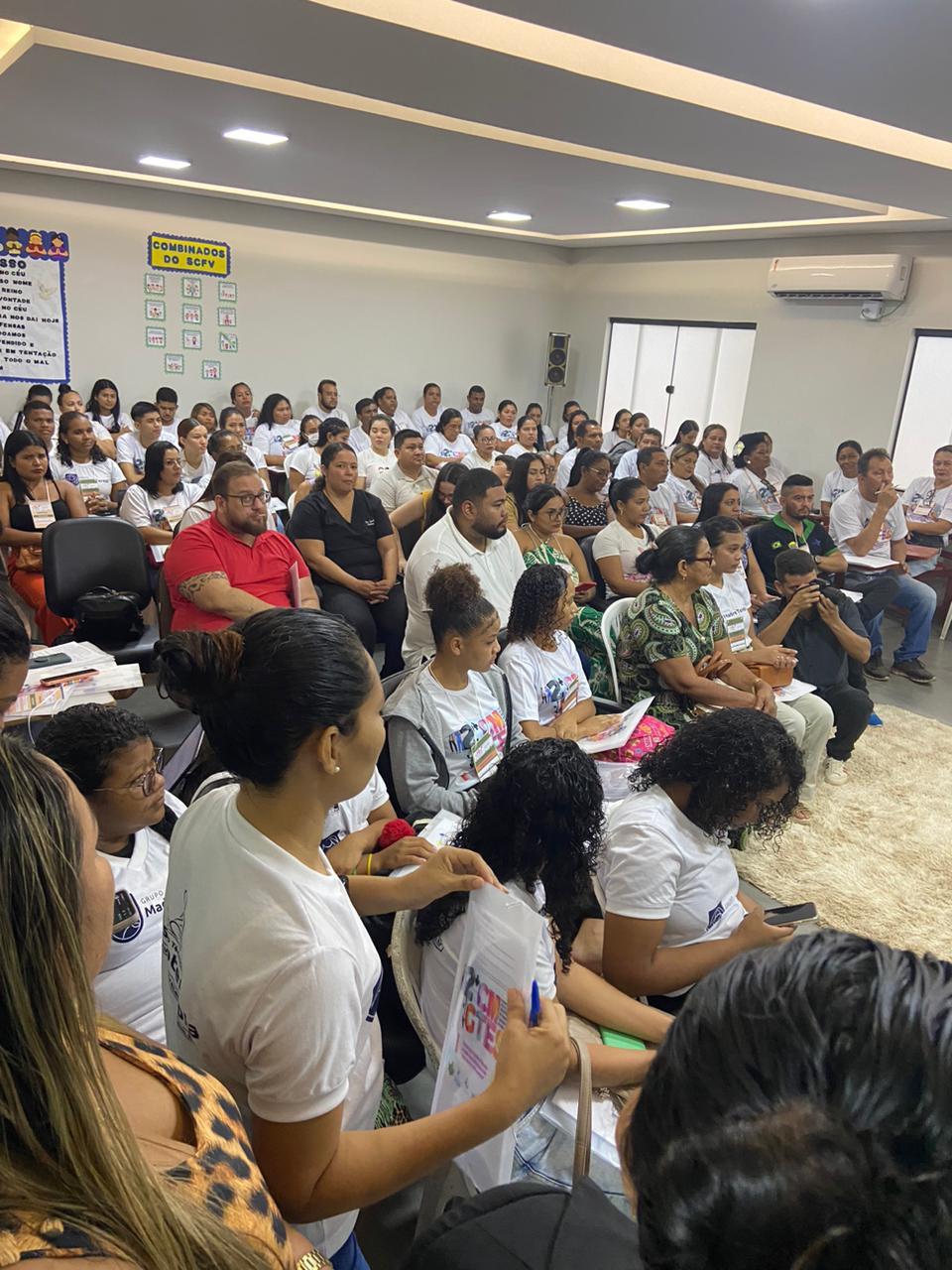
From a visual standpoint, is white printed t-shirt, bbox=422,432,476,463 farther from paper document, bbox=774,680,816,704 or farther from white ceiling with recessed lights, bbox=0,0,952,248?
paper document, bbox=774,680,816,704

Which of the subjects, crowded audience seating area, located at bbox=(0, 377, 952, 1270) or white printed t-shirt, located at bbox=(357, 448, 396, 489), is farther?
white printed t-shirt, located at bbox=(357, 448, 396, 489)

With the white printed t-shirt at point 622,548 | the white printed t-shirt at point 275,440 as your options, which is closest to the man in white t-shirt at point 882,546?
the white printed t-shirt at point 622,548

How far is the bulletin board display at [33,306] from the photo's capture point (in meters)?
7.90

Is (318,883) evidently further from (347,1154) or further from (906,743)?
(906,743)

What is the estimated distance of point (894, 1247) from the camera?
0.44 m

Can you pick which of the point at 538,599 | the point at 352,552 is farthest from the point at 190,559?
the point at 538,599

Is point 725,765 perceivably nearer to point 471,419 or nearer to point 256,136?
point 256,136

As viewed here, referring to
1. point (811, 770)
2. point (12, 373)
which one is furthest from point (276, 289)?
point (811, 770)

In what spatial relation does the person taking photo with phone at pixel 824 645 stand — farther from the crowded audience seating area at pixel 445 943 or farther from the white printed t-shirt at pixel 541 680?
the white printed t-shirt at pixel 541 680

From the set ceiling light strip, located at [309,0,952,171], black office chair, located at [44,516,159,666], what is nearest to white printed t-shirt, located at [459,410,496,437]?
ceiling light strip, located at [309,0,952,171]

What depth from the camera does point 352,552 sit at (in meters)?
4.26

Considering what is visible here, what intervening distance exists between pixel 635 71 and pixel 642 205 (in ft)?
12.0

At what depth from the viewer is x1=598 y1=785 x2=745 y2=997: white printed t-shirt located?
176 centimetres

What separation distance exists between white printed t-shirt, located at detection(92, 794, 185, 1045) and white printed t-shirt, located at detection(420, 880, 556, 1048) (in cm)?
49
